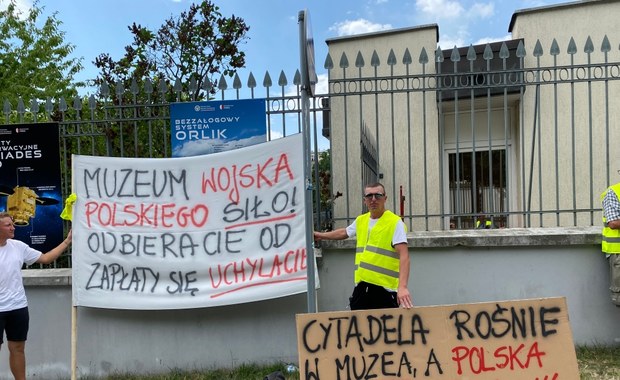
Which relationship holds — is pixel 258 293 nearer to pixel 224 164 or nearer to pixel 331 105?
pixel 224 164

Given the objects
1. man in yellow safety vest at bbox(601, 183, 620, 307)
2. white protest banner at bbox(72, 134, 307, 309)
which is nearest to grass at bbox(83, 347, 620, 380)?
man in yellow safety vest at bbox(601, 183, 620, 307)

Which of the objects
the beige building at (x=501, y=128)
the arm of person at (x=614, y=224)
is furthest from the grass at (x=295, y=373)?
the beige building at (x=501, y=128)

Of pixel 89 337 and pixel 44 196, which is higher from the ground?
pixel 44 196

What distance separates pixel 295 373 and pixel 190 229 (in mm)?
1702

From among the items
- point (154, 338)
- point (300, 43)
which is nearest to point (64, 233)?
point (154, 338)

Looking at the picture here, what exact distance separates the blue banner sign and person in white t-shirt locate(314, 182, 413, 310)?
1600 mm

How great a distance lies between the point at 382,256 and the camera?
3916 millimetres

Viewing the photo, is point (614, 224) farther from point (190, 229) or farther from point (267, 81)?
point (190, 229)

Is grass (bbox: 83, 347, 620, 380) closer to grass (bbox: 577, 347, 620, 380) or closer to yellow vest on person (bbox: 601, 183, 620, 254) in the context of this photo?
grass (bbox: 577, 347, 620, 380)

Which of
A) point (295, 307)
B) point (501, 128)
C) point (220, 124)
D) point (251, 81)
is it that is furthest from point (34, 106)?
point (501, 128)

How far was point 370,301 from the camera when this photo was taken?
3.96 meters

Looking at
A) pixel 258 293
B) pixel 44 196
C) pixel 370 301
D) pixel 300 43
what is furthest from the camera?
pixel 44 196

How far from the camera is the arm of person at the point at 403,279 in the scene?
3577mm

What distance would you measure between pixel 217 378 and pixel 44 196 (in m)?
2.62
